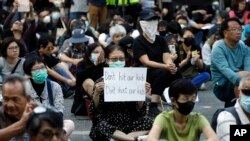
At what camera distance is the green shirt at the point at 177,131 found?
8.03m

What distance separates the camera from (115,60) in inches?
401

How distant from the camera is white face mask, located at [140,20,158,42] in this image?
11.9m

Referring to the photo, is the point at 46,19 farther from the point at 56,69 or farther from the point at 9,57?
the point at 9,57

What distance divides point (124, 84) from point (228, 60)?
150 centimetres

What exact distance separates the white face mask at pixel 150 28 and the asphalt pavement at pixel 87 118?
1.37 metres

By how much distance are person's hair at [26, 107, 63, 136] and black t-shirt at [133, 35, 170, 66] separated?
601 cm

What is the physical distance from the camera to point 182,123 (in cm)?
811

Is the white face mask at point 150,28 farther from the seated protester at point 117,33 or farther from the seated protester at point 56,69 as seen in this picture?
the seated protester at point 117,33

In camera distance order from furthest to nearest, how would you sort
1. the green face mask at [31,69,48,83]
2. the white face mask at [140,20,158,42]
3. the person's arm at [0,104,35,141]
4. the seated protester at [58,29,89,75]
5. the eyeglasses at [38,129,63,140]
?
1. the seated protester at [58,29,89,75]
2. the white face mask at [140,20,158,42]
3. the green face mask at [31,69,48,83]
4. the person's arm at [0,104,35,141]
5. the eyeglasses at [38,129,63,140]

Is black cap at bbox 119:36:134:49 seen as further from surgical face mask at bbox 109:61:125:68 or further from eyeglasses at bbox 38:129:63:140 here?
eyeglasses at bbox 38:129:63:140

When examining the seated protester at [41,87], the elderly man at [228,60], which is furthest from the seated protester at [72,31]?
the seated protester at [41,87]

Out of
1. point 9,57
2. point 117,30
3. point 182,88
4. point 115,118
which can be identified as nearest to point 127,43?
point 117,30

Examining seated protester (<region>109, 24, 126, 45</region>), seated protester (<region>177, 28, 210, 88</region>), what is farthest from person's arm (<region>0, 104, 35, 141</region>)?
seated protester (<region>177, 28, 210, 88</region>)

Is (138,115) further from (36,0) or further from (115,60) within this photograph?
(36,0)
